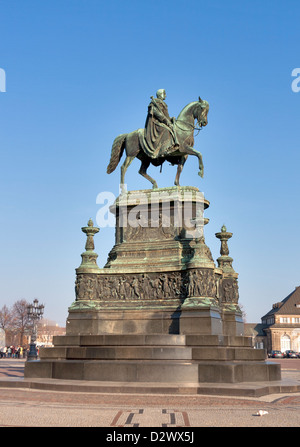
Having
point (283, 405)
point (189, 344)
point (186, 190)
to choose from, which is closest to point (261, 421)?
point (283, 405)

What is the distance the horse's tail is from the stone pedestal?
217cm

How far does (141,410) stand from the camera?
398 inches

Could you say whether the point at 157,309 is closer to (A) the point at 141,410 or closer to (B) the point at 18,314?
(A) the point at 141,410

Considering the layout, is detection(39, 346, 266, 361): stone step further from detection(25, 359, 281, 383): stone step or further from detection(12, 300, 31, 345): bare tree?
detection(12, 300, 31, 345): bare tree

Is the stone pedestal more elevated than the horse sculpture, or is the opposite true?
the horse sculpture

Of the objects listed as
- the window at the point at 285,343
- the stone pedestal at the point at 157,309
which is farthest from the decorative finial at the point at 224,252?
the window at the point at 285,343

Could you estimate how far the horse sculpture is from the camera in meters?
20.7

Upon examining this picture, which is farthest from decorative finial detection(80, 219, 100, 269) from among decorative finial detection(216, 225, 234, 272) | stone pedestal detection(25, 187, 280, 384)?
decorative finial detection(216, 225, 234, 272)

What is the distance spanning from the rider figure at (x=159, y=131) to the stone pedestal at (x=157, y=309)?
1.86m

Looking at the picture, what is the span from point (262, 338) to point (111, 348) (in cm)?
11731

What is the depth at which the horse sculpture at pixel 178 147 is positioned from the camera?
20672 mm

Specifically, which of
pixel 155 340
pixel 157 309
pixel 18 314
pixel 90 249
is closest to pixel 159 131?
pixel 90 249

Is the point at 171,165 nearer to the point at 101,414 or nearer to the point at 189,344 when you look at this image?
the point at 189,344

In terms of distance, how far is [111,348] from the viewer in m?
15.8
